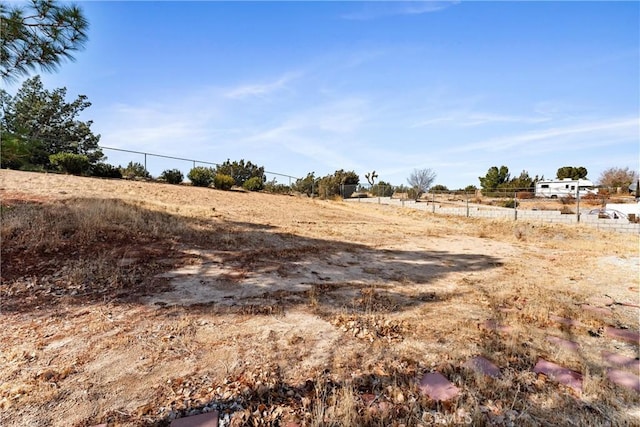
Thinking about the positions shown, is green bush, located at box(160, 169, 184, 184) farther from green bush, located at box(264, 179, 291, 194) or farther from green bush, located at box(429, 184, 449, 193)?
green bush, located at box(429, 184, 449, 193)

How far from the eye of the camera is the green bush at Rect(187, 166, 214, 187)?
623 inches

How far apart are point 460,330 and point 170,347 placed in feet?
8.06

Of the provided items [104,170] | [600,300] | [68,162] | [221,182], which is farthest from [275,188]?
[600,300]

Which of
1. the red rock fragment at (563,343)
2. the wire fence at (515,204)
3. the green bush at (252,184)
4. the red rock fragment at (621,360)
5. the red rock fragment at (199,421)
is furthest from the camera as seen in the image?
the green bush at (252,184)

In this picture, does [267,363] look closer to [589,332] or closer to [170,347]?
[170,347]

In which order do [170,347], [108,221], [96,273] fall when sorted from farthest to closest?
[108,221], [96,273], [170,347]

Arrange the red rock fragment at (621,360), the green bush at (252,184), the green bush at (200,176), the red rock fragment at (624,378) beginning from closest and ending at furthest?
1. the red rock fragment at (624,378)
2. the red rock fragment at (621,360)
3. the green bush at (200,176)
4. the green bush at (252,184)

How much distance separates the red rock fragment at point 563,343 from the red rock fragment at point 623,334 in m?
0.56

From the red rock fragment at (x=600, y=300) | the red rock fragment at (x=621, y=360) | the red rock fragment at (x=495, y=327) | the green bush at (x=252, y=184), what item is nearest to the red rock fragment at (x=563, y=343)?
the red rock fragment at (x=621, y=360)

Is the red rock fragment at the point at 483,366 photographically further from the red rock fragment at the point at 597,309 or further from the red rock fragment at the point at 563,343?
the red rock fragment at the point at 597,309

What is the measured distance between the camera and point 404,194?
2272 centimetres

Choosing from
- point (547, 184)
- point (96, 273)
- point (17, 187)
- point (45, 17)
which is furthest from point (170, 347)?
point (547, 184)

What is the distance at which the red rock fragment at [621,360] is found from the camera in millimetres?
2281

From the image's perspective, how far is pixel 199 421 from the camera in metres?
1.61
